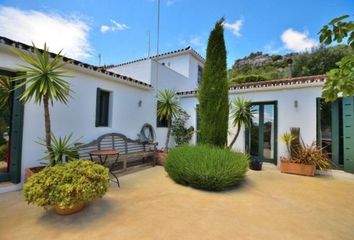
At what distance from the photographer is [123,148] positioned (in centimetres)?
721

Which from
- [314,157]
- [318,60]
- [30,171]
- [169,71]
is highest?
[318,60]

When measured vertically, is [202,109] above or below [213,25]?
below

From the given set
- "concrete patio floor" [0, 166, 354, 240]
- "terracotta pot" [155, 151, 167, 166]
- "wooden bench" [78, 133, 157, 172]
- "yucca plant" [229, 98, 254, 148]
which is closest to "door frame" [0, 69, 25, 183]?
"concrete patio floor" [0, 166, 354, 240]

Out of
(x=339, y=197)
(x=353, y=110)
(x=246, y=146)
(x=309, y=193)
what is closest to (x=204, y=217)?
(x=309, y=193)

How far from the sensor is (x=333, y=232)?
3.06 metres

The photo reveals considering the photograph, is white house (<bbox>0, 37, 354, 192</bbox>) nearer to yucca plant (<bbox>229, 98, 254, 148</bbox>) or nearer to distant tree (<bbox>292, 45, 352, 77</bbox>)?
yucca plant (<bbox>229, 98, 254, 148</bbox>)

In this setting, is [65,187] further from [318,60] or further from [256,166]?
[318,60]

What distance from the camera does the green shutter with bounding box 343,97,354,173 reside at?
655 centimetres

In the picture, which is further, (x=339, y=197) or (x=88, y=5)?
(x=88, y=5)

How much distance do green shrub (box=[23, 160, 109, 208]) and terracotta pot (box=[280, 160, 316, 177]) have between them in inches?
252

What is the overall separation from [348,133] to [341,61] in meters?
6.59

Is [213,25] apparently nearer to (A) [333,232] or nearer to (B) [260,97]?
(B) [260,97]

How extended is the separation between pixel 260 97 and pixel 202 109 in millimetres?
3342

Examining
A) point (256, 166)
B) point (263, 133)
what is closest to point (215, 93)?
point (256, 166)
